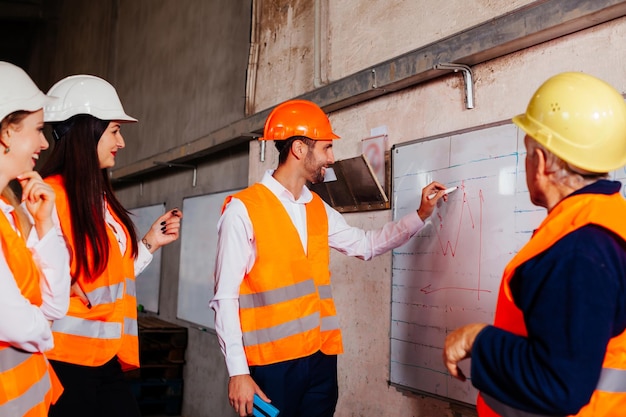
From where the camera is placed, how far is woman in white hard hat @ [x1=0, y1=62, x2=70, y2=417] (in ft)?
5.59

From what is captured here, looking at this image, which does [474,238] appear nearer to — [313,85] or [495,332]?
[495,332]

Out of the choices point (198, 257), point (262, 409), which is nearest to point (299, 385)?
point (262, 409)

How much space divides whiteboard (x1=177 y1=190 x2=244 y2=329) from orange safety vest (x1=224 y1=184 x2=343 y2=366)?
315 cm

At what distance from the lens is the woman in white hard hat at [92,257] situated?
7.15 feet

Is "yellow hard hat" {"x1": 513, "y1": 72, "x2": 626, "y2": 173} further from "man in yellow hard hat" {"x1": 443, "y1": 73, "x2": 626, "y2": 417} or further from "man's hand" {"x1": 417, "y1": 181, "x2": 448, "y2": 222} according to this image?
"man's hand" {"x1": 417, "y1": 181, "x2": 448, "y2": 222}

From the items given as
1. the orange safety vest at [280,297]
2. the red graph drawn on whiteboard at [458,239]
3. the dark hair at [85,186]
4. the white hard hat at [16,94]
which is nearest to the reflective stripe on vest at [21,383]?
the dark hair at [85,186]

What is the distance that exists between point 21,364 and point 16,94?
773 mm

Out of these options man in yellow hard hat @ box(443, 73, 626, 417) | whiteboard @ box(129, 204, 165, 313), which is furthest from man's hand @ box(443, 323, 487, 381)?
whiteboard @ box(129, 204, 165, 313)

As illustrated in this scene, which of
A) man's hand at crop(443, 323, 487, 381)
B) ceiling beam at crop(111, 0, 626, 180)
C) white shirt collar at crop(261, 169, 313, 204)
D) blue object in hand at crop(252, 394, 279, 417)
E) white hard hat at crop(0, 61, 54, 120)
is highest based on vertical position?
ceiling beam at crop(111, 0, 626, 180)

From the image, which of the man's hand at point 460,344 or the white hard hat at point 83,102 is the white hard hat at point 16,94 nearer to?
the white hard hat at point 83,102

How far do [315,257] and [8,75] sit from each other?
1.53 metres

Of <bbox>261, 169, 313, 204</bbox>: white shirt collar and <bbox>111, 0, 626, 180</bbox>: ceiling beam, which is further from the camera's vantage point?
<bbox>261, 169, 313, 204</bbox>: white shirt collar

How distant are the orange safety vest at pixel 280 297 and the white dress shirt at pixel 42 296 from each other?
3.18 feet

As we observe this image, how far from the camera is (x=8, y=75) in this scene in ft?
6.12
